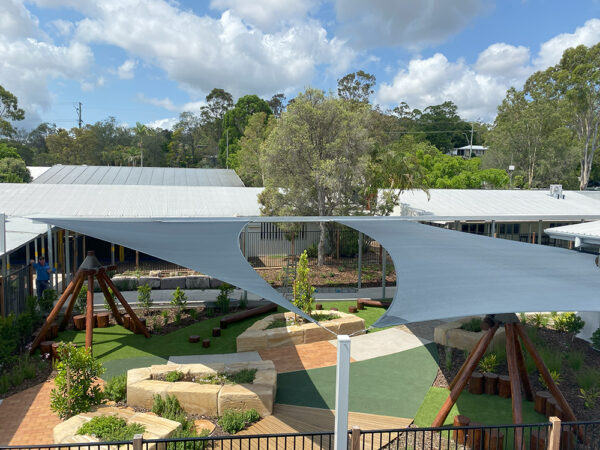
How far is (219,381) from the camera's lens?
7.47m

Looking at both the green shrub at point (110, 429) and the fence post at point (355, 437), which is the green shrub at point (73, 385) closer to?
the green shrub at point (110, 429)

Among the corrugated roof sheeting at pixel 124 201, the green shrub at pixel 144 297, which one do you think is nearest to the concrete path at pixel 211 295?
the green shrub at pixel 144 297

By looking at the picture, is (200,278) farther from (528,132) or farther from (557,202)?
(528,132)

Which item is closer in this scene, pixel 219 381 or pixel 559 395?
pixel 559 395

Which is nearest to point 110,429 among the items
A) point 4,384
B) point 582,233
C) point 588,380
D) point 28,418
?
point 28,418

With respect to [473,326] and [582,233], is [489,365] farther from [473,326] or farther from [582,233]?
[582,233]

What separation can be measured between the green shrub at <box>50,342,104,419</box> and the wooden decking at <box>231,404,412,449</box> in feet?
7.98

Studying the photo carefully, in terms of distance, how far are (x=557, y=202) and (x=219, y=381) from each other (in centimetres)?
2352

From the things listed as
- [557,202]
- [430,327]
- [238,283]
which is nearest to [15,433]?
[238,283]

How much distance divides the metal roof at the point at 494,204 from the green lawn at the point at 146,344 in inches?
507

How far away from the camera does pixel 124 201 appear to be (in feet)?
66.2

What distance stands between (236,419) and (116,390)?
A: 7.22 feet

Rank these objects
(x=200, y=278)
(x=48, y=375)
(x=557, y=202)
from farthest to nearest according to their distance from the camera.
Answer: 1. (x=557, y=202)
2. (x=200, y=278)
3. (x=48, y=375)

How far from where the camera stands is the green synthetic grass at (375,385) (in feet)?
25.0
